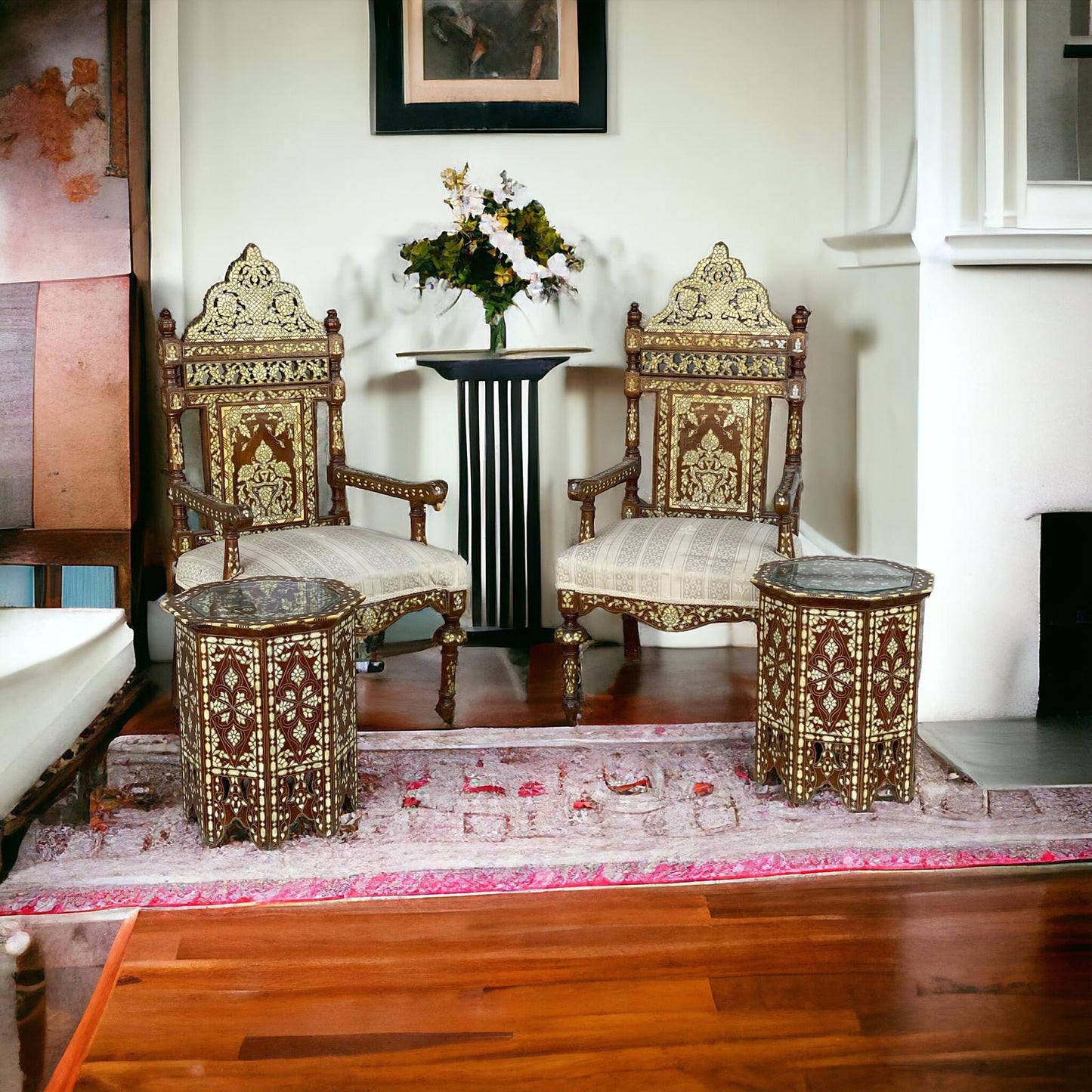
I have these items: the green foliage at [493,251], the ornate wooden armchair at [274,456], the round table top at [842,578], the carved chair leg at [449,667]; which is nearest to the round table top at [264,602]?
the ornate wooden armchair at [274,456]

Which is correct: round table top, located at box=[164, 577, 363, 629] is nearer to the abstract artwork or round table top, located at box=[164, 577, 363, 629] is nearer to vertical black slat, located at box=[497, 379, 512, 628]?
vertical black slat, located at box=[497, 379, 512, 628]

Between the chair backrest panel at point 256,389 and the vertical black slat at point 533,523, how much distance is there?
659 mm

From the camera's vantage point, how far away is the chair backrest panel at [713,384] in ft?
14.0

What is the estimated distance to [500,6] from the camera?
459 cm

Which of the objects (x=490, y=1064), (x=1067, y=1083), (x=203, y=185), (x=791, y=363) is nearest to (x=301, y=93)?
(x=203, y=185)

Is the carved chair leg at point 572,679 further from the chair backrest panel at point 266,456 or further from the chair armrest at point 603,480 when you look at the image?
the chair backrest panel at point 266,456

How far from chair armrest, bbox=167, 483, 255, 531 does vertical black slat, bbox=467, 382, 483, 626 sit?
3.04 ft

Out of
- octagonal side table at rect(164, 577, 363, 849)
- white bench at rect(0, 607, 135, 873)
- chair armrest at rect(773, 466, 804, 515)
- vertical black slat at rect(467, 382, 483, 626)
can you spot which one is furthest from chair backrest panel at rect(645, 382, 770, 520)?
white bench at rect(0, 607, 135, 873)

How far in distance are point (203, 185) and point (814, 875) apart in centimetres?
316

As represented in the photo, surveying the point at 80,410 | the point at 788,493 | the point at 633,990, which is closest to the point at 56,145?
the point at 80,410

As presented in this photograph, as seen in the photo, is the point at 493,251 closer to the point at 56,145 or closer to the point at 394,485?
the point at 394,485

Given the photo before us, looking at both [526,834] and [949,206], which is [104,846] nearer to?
[526,834]

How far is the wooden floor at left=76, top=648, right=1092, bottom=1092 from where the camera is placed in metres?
2.22

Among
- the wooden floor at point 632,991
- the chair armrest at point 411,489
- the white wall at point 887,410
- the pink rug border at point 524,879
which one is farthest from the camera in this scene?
the chair armrest at point 411,489
